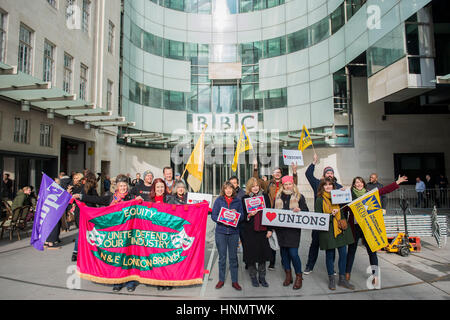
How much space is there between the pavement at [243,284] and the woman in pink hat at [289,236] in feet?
0.93

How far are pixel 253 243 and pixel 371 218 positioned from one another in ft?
7.91

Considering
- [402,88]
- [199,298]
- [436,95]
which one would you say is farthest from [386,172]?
[199,298]

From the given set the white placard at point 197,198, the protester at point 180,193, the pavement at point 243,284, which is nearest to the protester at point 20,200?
the pavement at point 243,284

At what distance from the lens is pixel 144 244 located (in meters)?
5.40

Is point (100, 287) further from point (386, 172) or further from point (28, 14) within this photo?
point (386, 172)

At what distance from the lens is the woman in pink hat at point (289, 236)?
548cm

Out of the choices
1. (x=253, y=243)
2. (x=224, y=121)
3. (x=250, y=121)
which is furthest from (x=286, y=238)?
(x=224, y=121)

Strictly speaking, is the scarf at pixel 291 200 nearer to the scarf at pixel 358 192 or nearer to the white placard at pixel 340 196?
the white placard at pixel 340 196

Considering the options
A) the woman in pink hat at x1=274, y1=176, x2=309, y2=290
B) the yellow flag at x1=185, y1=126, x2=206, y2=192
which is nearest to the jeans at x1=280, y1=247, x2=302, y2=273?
the woman in pink hat at x1=274, y1=176, x2=309, y2=290

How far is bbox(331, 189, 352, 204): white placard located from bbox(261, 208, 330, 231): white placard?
13.2 inches

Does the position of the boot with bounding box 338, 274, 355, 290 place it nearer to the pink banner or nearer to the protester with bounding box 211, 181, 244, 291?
the protester with bounding box 211, 181, 244, 291

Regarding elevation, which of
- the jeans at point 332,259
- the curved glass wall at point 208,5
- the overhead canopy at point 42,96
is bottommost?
the jeans at point 332,259

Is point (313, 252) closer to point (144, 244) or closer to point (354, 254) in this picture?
point (354, 254)

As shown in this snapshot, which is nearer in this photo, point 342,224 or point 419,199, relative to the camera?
point 342,224
